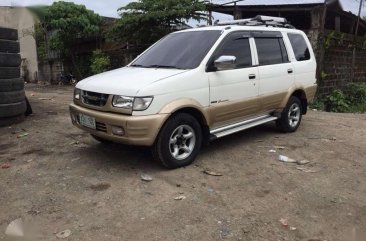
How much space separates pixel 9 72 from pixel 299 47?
544 cm

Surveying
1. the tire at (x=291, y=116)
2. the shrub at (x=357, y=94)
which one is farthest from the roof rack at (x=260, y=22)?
the shrub at (x=357, y=94)

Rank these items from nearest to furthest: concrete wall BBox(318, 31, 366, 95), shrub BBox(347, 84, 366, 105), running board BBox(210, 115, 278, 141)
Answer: running board BBox(210, 115, 278, 141) < concrete wall BBox(318, 31, 366, 95) < shrub BBox(347, 84, 366, 105)

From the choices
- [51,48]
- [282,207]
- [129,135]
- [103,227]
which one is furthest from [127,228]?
[51,48]

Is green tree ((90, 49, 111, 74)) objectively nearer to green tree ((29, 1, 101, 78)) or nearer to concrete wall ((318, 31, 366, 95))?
green tree ((29, 1, 101, 78))

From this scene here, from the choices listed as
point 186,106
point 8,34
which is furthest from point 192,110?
point 8,34

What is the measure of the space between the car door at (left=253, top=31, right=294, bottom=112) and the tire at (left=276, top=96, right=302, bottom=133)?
0.99 feet

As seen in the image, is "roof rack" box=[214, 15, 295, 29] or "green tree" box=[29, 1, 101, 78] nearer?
"roof rack" box=[214, 15, 295, 29]

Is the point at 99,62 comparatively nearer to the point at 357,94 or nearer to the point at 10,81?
the point at 10,81

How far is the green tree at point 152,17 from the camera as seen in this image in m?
12.9

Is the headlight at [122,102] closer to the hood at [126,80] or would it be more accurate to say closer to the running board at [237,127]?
the hood at [126,80]

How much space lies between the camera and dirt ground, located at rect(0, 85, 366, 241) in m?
3.70

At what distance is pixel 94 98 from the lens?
507 cm

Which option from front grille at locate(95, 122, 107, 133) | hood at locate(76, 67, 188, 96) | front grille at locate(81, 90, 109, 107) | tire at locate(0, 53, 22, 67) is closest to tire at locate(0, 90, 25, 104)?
tire at locate(0, 53, 22, 67)

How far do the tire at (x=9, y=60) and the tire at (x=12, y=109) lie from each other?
2.45 feet
